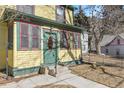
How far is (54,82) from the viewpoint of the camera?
851 centimetres

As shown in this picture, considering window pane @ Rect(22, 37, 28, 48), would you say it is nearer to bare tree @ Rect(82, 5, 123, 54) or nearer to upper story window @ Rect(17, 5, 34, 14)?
upper story window @ Rect(17, 5, 34, 14)

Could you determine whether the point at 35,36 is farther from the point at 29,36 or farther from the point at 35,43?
the point at 29,36

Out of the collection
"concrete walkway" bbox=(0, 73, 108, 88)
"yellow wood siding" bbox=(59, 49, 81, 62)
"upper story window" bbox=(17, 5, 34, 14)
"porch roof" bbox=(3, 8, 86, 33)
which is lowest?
"concrete walkway" bbox=(0, 73, 108, 88)

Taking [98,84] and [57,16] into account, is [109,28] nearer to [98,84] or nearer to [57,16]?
[57,16]

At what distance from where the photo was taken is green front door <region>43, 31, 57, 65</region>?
1139 centimetres

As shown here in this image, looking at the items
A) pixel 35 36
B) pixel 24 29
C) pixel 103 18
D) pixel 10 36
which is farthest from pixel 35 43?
pixel 103 18

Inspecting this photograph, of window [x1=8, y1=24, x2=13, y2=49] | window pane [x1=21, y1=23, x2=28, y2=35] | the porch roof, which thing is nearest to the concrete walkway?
window [x1=8, y1=24, x2=13, y2=49]

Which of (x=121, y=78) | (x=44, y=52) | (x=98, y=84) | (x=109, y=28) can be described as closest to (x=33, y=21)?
(x=44, y=52)

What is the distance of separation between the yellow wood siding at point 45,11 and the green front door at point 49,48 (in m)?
2.06

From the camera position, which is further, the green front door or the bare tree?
the bare tree

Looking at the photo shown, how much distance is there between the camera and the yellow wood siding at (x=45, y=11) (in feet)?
42.1

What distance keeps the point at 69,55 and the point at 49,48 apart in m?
2.27

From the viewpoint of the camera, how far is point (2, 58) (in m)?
10.4

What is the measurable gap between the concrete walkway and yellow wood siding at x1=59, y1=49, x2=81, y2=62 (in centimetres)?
Answer: 321
